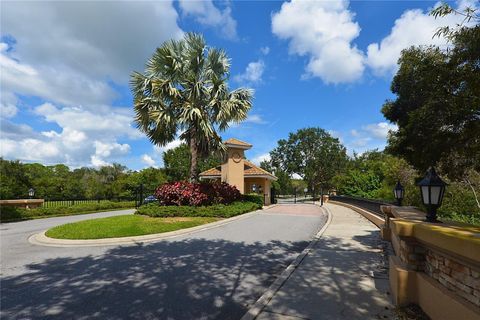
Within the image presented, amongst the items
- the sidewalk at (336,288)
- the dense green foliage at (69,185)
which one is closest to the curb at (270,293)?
the sidewalk at (336,288)

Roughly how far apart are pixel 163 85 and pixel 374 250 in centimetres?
1340

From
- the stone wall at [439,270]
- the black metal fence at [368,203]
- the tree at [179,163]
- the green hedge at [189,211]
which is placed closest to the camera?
the stone wall at [439,270]

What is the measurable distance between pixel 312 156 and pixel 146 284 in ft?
161

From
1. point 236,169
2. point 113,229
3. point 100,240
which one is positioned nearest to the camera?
point 100,240

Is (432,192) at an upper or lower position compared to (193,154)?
lower

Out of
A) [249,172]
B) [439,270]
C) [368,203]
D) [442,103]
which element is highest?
[442,103]

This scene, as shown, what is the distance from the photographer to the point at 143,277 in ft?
19.9

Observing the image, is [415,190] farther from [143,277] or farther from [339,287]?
[143,277]

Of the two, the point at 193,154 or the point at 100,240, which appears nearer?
the point at 100,240

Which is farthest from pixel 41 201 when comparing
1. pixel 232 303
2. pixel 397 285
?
pixel 397 285

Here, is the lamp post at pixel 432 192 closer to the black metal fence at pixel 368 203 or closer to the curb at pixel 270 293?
the curb at pixel 270 293

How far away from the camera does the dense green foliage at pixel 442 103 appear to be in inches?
220

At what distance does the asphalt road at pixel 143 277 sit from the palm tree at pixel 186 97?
324 inches

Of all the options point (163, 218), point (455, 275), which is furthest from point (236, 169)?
point (455, 275)
